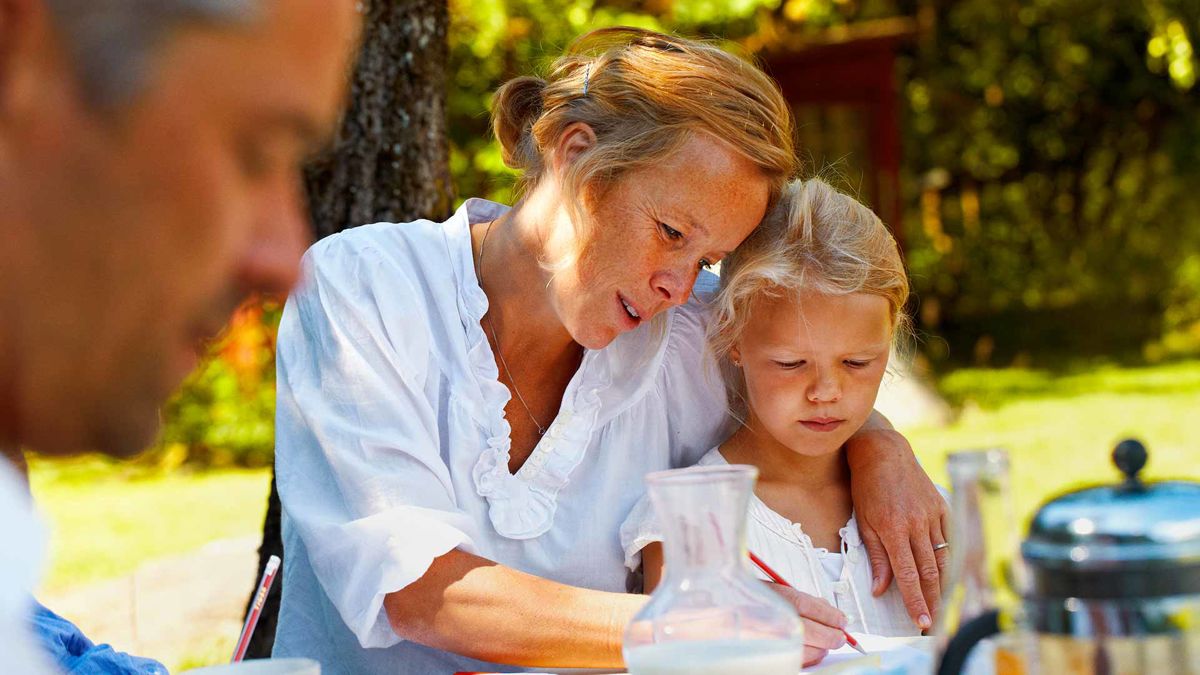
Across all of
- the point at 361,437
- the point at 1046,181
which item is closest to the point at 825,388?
the point at 361,437

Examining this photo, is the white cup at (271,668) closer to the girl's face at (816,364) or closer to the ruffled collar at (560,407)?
the ruffled collar at (560,407)

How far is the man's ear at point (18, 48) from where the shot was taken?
69cm

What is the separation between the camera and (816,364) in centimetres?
258

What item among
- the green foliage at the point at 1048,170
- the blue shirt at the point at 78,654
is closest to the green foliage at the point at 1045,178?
the green foliage at the point at 1048,170

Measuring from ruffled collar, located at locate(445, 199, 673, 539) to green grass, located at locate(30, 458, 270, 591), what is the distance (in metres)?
4.29

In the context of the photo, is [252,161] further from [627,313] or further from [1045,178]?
[1045,178]

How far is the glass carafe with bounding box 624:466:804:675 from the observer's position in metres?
1.44

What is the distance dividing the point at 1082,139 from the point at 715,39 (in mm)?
→ 14715

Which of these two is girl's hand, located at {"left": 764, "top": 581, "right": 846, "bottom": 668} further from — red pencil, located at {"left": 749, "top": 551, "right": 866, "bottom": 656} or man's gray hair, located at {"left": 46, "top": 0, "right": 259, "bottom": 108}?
man's gray hair, located at {"left": 46, "top": 0, "right": 259, "bottom": 108}

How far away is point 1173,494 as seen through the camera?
1.22m

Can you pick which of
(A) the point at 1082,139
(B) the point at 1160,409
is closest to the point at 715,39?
(B) the point at 1160,409

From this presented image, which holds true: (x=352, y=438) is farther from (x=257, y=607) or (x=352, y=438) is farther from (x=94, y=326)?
(x=94, y=326)

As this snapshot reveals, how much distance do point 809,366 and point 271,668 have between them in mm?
1295

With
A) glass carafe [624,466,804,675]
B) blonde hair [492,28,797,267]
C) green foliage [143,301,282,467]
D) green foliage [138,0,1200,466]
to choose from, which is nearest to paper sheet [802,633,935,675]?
glass carafe [624,466,804,675]
